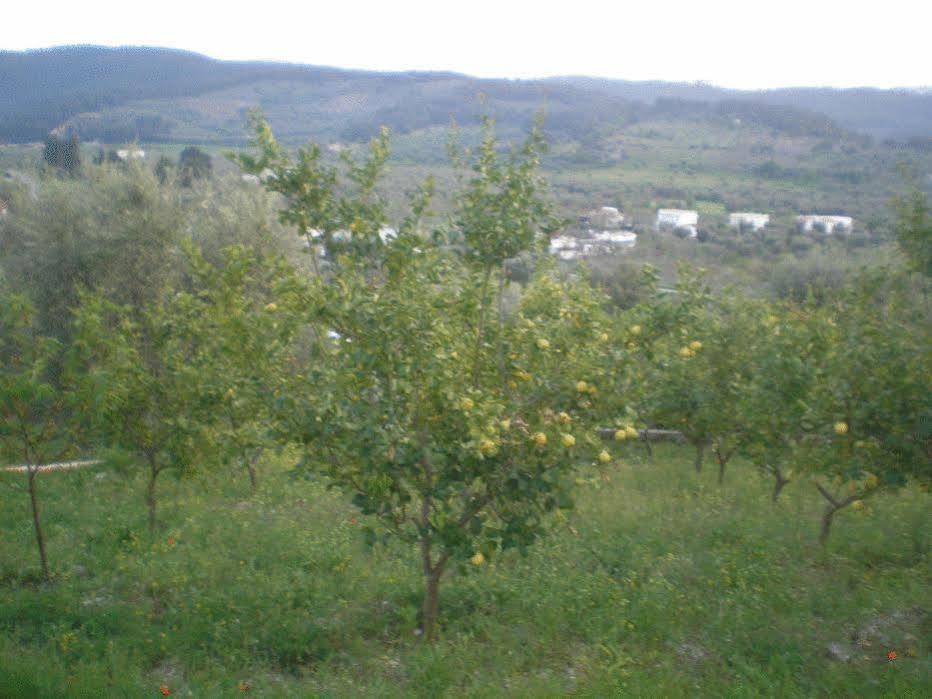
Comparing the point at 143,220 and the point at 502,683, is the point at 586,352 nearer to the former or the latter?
the point at 502,683

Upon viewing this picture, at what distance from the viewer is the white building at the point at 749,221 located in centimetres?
2027

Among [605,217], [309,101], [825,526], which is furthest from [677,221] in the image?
[825,526]

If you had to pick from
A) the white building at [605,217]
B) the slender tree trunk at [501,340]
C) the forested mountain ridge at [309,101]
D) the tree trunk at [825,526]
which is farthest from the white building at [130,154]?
the tree trunk at [825,526]

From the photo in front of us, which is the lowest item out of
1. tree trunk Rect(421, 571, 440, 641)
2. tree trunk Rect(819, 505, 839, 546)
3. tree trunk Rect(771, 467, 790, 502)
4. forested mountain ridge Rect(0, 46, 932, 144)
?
tree trunk Rect(771, 467, 790, 502)

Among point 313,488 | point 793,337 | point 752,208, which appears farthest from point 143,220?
point 752,208

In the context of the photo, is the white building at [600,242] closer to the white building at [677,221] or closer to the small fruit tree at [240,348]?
the white building at [677,221]

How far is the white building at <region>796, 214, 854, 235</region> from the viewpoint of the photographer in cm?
1833

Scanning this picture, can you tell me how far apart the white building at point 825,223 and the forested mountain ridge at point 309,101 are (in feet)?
7.37

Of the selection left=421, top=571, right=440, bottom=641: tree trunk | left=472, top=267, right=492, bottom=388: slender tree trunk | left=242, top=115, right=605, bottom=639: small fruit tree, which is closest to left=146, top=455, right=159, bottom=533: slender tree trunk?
left=242, top=115, right=605, bottom=639: small fruit tree

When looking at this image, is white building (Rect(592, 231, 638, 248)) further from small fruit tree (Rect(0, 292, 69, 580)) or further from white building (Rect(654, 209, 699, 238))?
small fruit tree (Rect(0, 292, 69, 580))

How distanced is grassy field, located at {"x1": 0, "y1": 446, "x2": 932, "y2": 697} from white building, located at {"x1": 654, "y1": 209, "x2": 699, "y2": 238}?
42.0 ft

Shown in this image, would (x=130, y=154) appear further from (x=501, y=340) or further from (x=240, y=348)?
(x=501, y=340)

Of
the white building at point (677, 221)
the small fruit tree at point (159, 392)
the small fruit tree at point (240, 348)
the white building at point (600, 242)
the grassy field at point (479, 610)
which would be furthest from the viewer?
the white building at point (677, 221)

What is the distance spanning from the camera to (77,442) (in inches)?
244
